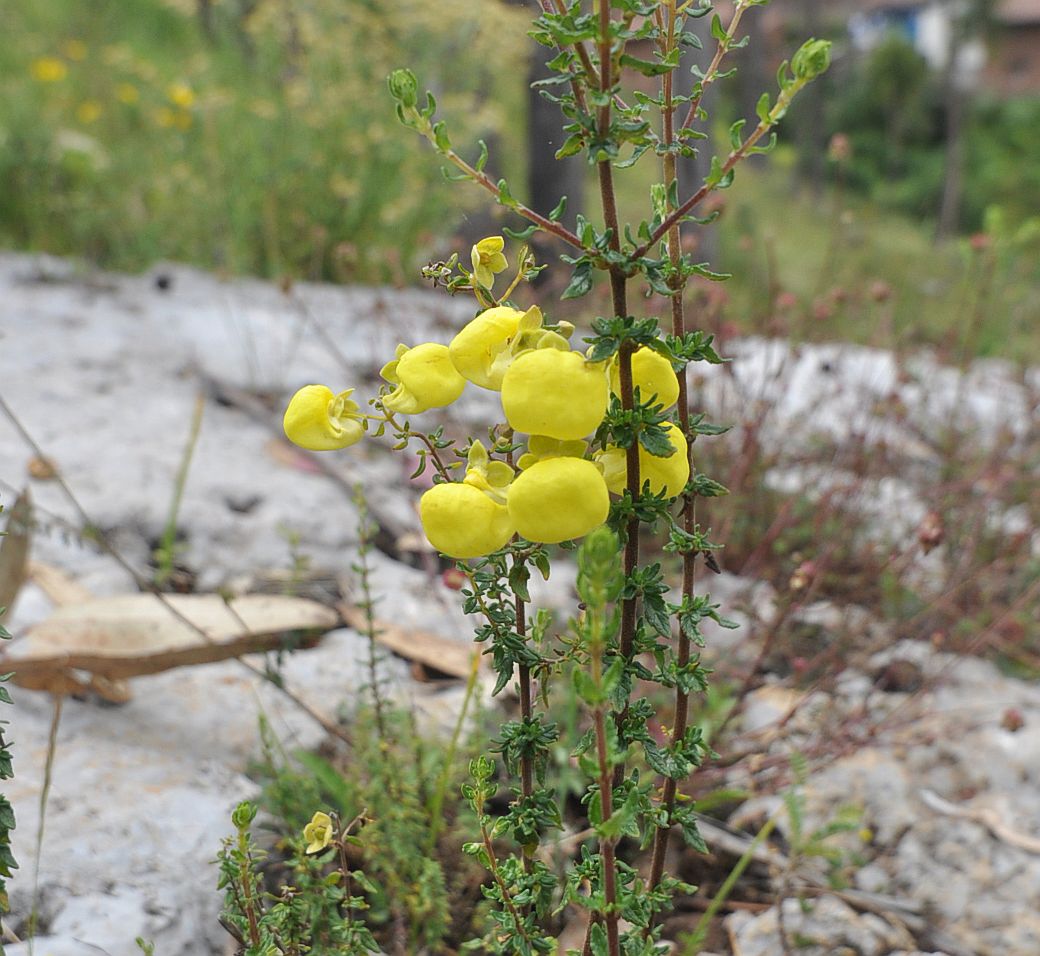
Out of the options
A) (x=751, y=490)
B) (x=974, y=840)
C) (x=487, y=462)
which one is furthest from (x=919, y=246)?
(x=487, y=462)

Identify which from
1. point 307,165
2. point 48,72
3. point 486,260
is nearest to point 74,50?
point 48,72

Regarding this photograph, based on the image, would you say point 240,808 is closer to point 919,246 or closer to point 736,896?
point 736,896

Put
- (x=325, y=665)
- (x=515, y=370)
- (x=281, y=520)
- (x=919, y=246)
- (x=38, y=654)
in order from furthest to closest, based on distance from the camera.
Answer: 1. (x=919, y=246)
2. (x=281, y=520)
3. (x=325, y=665)
4. (x=38, y=654)
5. (x=515, y=370)

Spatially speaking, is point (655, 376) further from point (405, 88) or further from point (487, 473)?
point (405, 88)

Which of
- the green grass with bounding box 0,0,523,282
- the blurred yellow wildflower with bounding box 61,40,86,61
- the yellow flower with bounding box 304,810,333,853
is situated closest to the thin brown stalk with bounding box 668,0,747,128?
the yellow flower with bounding box 304,810,333,853

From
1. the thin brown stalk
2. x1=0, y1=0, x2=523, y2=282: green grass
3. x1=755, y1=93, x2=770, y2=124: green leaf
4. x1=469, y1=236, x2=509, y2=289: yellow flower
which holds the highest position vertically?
x1=0, y1=0, x2=523, y2=282: green grass

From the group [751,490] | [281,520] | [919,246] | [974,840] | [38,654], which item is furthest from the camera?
[919,246]

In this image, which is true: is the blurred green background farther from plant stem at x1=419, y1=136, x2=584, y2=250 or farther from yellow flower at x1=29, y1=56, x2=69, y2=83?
plant stem at x1=419, y1=136, x2=584, y2=250
